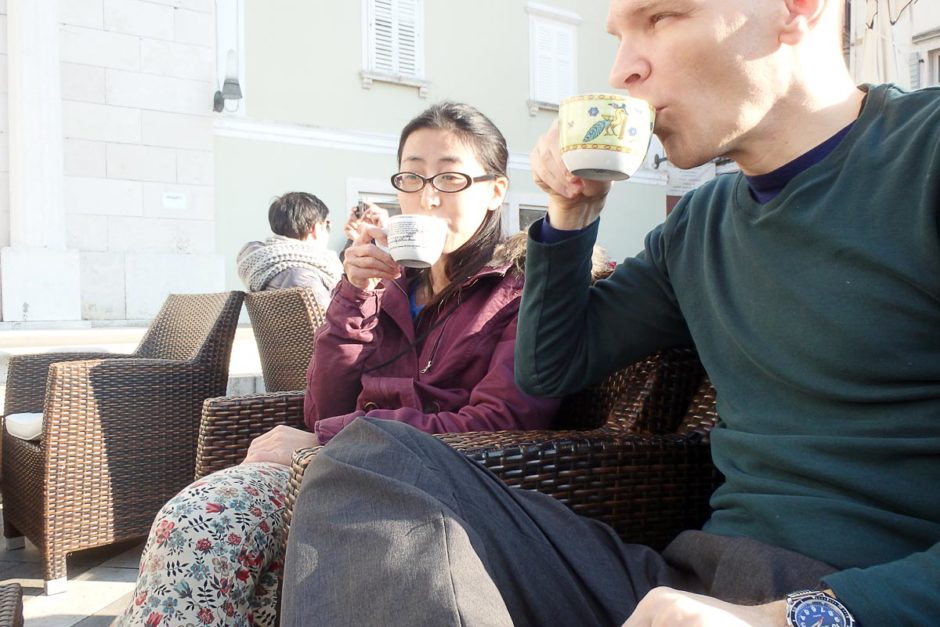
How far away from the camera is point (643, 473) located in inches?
59.0

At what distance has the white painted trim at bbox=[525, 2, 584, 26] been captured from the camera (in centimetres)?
1279

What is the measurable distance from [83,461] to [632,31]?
258 centimetres

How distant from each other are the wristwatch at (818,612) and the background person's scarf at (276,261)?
3.14 m

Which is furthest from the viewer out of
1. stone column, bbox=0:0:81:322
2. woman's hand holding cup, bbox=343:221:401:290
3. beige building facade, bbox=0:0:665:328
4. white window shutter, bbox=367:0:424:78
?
white window shutter, bbox=367:0:424:78

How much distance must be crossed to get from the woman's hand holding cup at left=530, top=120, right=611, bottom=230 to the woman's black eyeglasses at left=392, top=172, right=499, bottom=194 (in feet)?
1.88

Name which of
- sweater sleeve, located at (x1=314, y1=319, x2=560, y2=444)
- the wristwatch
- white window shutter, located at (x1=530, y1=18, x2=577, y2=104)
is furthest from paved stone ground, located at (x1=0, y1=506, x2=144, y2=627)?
white window shutter, located at (x1=530, y1=18, x2=577, y2=104)

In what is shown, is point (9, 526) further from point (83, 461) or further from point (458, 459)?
point (458, 459)

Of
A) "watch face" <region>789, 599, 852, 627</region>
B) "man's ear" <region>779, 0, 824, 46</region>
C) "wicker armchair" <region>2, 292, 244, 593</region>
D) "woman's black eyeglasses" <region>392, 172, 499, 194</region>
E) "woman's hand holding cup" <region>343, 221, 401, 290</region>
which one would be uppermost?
"man's ear" <region>779, 0, 824, 46</region>

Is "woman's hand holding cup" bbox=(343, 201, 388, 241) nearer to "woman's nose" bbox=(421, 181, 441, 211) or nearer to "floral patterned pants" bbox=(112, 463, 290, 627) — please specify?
"woman's nose" bbox=(421, 181, 441, 211)

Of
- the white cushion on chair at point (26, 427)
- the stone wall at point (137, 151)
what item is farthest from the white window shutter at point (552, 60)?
the white cushion on chair at point (26, 427)

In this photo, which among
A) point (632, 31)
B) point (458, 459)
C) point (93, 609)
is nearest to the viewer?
point (458, 459)

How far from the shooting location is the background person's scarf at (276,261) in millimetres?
3840

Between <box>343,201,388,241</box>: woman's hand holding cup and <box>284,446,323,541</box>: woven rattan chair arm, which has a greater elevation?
<box>343,201,388,241</box>: woman's hand holding cup

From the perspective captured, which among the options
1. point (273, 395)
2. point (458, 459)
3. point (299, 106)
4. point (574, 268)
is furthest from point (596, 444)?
point (299, 106)
